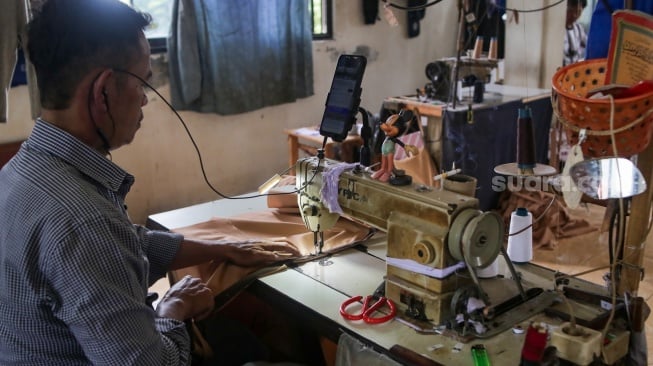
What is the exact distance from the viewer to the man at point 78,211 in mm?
1009

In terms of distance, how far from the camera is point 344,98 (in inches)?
56.5

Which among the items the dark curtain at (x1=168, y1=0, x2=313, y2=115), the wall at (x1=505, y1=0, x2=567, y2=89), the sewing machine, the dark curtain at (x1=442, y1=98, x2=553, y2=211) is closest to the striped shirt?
the sewing machine

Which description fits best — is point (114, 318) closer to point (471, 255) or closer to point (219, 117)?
point (471, 255)

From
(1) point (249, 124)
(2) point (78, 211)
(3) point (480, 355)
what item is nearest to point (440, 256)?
(3) point (480, 355)

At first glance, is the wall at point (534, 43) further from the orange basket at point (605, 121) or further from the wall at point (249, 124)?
the orange basket at point (605, 121)

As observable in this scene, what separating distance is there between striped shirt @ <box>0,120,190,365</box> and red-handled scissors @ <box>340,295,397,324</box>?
Answer: 1.21 feet

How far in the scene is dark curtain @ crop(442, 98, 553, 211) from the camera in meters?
3.41

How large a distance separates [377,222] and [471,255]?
0.24 metres

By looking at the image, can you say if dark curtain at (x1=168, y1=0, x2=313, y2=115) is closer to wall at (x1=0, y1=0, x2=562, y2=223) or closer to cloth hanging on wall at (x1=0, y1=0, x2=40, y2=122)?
wall at (x1=0, y1=0, x2=562, y2=223)

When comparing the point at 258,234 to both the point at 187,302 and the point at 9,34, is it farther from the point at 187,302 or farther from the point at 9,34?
the point at 9,34

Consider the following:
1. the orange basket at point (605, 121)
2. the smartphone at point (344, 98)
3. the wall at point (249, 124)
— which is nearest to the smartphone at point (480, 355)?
the orange basket at point (605, 121)

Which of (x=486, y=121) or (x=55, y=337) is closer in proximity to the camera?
(x=55, y=337)

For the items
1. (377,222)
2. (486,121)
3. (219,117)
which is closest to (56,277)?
(377,222)

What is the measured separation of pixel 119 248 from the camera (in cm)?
105
